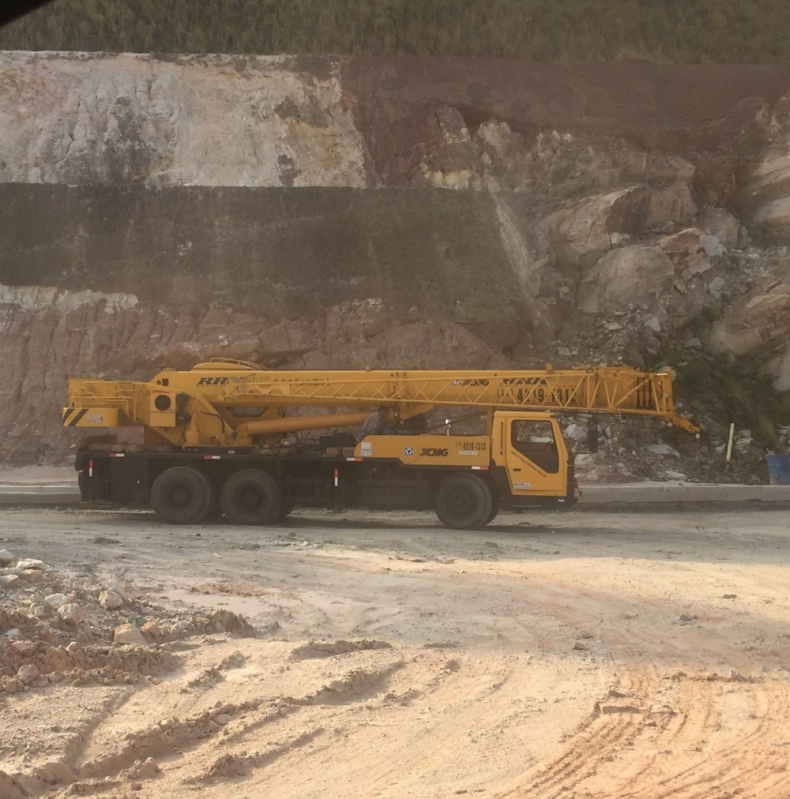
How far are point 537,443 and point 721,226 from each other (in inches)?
608

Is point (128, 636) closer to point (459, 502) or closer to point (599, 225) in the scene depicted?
point (459, 502)

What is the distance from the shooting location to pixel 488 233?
95.4 ft

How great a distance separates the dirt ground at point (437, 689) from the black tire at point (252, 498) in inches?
194

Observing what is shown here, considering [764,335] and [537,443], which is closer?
[537,443]

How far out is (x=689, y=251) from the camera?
28.1 m

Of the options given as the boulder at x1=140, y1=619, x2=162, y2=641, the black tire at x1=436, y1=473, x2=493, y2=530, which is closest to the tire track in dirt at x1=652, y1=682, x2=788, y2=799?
the boulder at x1=140, y1=619, x2=162, y2=641

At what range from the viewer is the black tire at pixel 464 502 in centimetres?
1708

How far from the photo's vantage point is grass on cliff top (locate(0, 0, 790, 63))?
A: 118 ft

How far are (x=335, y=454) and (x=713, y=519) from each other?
6632 mm

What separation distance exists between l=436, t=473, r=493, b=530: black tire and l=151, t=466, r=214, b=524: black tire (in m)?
4.10

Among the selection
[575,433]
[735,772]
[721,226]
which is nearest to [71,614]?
[735,772]

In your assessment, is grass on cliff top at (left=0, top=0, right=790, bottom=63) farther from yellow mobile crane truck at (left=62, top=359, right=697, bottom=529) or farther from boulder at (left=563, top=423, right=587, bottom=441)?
yellow mobile crane truck at (left=62, top=359, right=697, bottom=529)

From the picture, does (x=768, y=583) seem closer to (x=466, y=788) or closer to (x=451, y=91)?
(x=466, y=788)

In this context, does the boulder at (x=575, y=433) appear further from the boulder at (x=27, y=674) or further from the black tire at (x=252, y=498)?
the boulder at (x=27, y=674)
